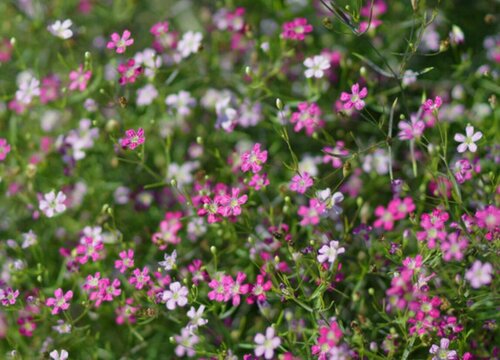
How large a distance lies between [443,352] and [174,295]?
2.87ft

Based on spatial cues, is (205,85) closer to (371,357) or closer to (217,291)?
(217,291)

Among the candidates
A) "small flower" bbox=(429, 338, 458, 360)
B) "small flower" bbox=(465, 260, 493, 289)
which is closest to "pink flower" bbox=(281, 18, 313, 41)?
"small flower" bbox=(465, 260, 493, 289)

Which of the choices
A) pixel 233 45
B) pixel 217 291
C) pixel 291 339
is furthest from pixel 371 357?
pixel 233 45

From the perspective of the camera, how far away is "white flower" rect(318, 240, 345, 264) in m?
2.11

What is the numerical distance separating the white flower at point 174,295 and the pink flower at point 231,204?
0.94 feet

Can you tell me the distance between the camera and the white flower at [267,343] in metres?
2.12

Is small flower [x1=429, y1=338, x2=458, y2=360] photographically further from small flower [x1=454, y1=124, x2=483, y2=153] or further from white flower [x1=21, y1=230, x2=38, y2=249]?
white flower [x1=21, y1=230, x2=38, y2=249]

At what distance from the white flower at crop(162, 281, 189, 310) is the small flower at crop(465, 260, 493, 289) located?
897mm

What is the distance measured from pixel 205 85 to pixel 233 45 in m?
0.27

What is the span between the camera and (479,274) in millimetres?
2000

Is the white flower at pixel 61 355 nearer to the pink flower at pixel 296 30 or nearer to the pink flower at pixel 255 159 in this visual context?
the pink flower at pixel 255 159

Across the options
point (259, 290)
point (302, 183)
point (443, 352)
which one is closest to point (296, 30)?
point (302, 183)

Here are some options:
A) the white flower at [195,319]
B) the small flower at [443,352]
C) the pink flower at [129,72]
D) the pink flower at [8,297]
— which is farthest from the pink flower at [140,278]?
the small flower at [443,352]

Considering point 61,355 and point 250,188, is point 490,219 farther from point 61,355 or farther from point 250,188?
point 61,355
